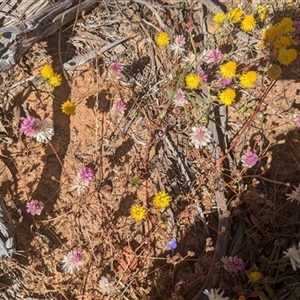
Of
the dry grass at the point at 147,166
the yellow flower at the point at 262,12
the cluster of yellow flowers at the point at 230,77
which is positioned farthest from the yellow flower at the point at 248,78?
the yellow flower at the point at 262,12

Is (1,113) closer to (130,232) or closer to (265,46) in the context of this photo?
(130,232)

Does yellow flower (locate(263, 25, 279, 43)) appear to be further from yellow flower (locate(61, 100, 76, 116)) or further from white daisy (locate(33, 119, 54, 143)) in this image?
white daisy (locate(33, 119, 54, 143))

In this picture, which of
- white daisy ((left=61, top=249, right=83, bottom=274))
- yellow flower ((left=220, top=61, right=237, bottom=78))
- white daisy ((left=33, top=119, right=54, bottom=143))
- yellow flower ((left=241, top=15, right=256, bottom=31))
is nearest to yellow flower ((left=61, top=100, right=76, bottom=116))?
white daisy ((left=33, top=119, right=54, bottom=143))

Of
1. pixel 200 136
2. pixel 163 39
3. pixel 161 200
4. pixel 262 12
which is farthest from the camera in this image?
pixel 262 12

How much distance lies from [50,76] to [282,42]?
3.88 ft

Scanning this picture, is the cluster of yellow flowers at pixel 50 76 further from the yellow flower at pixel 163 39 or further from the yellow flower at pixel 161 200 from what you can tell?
the yellow flower at pixel 161 200

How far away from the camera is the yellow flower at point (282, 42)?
239cm

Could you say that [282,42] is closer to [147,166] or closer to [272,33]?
[272,33]

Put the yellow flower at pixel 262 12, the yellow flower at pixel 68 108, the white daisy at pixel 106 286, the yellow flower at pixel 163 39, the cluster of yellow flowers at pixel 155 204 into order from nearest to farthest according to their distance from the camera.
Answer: the white daisy at pixel 106 286, the cluster of yellow flowers at pixel 155 204, the yellow flower at pixel 68 108, the yellow flower at pixel 163 39, the yellow flower at pixel 262 12

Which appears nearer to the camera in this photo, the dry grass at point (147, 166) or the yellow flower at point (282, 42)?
the dry grass at point (147, 166)

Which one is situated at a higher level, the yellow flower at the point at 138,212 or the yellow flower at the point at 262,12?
the yellow flower at the point at 262,12

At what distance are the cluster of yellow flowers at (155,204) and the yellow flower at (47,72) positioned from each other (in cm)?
79

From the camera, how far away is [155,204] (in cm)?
225

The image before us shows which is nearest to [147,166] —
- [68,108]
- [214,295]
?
[68,108]
